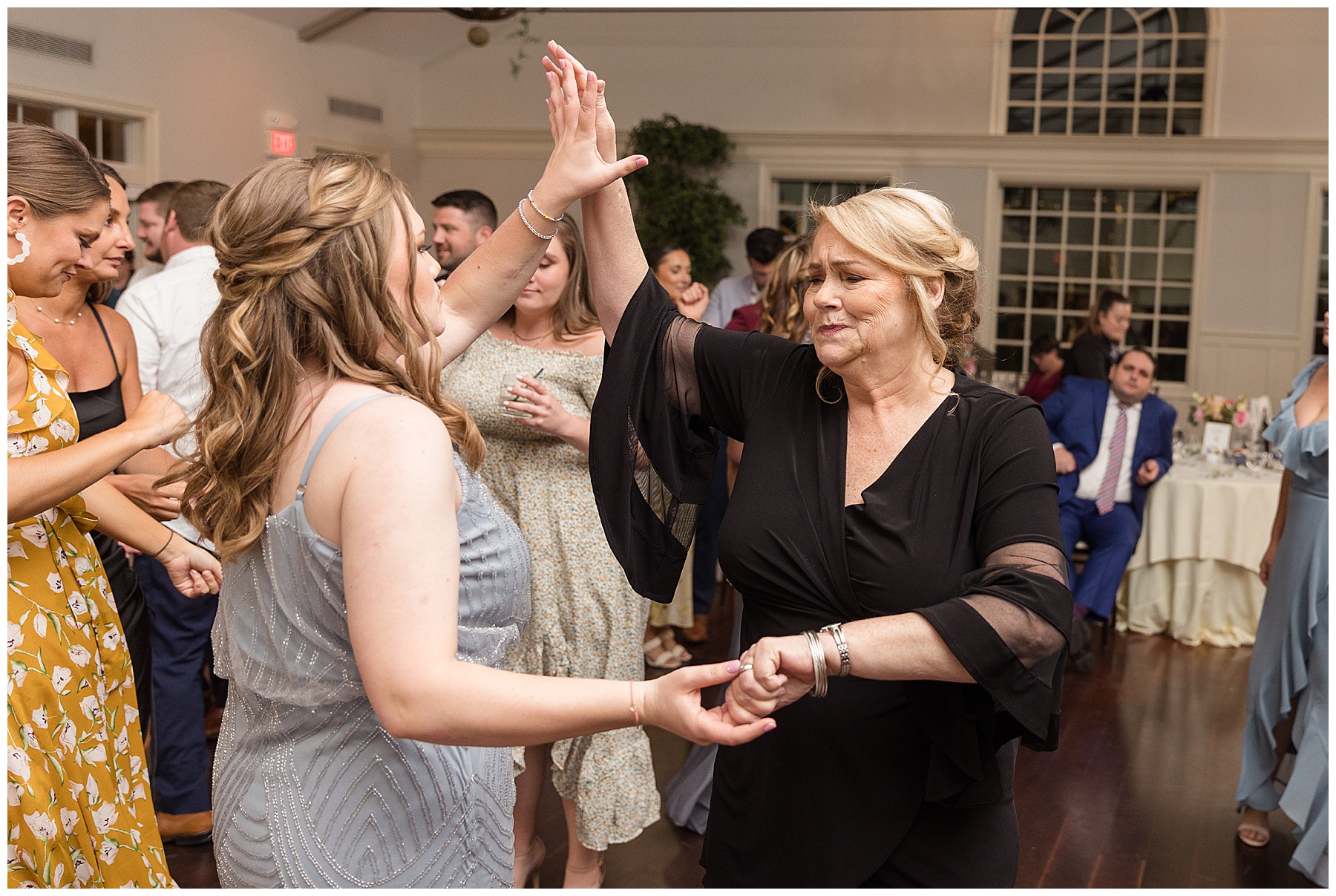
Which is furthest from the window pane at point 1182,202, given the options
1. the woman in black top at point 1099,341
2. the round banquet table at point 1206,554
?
the round banquet table at point 1206,554

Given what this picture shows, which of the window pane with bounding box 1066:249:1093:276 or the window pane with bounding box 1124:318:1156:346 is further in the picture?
the window pane with bounding box 1066:249:1093:276

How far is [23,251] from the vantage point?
5.89 ft

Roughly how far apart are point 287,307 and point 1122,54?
1016 centimetres

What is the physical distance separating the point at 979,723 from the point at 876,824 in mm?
249

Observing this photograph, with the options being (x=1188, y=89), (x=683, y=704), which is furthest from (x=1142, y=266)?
(x=683, y=704)

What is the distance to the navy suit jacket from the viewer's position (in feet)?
17.8

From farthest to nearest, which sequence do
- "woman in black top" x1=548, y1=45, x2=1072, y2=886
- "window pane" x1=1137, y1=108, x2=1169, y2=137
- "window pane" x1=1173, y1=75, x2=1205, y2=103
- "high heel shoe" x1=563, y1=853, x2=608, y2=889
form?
"window pane" x1=1137, y1=108, x2=1169, y2=137, "window pane" x1=1173, y1=75, x2=1205, y2=103, "high heel shoe" x1=563, y1=853, x2=608, y2=889, "woman in black top" x1=548, y1=45, x2=1072, y2=886

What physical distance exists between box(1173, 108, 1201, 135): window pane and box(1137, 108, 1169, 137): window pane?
0.27ft

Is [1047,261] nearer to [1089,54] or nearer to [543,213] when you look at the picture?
[1089,54]

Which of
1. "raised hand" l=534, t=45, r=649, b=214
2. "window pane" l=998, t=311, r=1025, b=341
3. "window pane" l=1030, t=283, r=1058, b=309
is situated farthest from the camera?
"window pane" l=998, t=311, r=1025, b=341

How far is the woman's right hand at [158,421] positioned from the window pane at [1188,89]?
32.3ft

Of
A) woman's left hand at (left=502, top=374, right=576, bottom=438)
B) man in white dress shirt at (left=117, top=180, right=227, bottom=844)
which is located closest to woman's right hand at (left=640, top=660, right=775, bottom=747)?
woman's left hand at (left=502, top=374, right=576, bottom=438)

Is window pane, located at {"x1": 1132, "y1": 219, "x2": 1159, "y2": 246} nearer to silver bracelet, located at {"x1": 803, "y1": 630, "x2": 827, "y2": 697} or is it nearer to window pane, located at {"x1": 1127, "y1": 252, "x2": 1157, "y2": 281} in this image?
window pane, located at {"x1": 1127, "y1": 252, "x2": 1157, "y2": 281}

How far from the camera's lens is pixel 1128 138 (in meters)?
9.75
